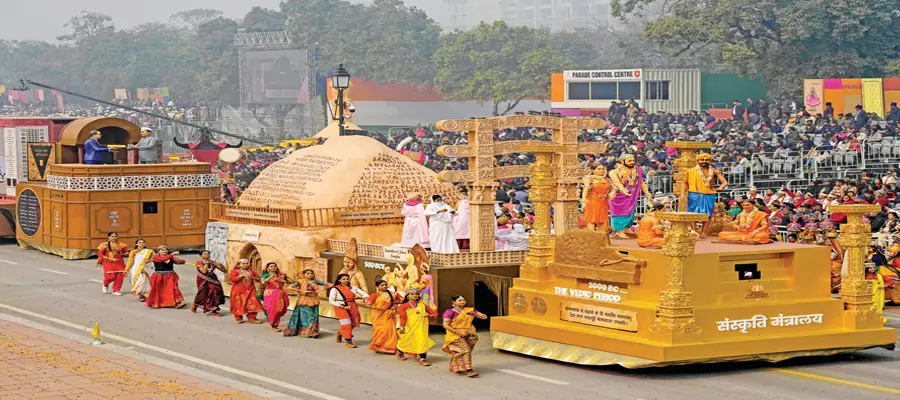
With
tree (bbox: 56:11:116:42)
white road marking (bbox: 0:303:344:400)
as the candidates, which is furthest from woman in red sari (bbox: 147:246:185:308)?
tree (bbox: 56:11:116:42)

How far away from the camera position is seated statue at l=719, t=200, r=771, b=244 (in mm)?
20484

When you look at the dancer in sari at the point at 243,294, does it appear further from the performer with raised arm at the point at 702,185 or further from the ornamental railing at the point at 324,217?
the performer with raised arm at the point at 702,185

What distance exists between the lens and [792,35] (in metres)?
64.6

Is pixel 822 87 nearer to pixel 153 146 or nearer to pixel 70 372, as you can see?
pixel 153 146

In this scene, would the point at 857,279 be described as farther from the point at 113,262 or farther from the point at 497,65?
the point at 497,65

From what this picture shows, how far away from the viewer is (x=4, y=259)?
1379 inches

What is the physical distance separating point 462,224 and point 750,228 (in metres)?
5.68

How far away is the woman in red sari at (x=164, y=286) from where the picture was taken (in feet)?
86.6

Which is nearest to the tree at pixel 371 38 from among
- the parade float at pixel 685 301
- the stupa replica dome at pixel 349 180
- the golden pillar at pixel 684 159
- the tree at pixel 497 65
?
the tree at pixel 497 65

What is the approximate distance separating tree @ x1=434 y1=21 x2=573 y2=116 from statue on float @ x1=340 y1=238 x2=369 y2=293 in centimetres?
6775

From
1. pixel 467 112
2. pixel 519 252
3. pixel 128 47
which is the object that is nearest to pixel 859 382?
pixel 519 252

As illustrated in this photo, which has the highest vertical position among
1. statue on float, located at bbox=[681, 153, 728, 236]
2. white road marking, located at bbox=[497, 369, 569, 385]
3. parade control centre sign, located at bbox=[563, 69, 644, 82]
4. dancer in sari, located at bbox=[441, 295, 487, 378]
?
parade control centre sign, located at bbox=[563, 69, 644, 82]

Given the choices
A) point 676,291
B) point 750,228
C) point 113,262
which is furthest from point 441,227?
point 113,262

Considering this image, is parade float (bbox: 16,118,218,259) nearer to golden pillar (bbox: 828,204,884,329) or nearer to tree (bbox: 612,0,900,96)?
golden pillar (bbox: 828,204,884,329)
